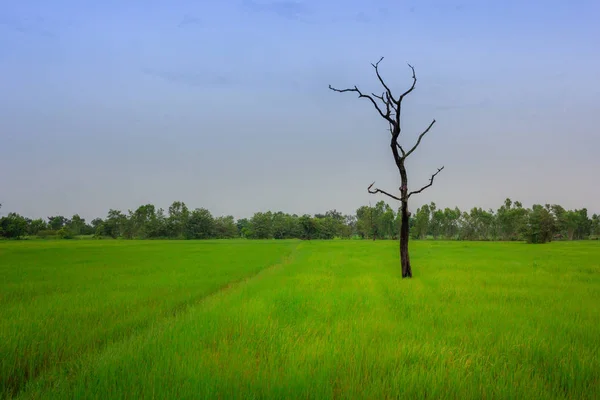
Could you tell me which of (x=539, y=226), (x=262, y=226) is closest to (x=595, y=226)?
(x=539, y=226)

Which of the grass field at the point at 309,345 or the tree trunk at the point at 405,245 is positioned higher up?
the tree trunk at the point at 405,245

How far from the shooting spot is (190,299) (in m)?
9.34

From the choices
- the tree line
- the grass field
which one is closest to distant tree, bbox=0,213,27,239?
the tree line

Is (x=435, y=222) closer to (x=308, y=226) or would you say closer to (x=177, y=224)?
(x=308, y=226)

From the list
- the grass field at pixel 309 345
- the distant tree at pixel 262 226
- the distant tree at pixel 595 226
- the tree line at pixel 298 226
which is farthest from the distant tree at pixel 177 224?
the distant tree at pixel 595 226

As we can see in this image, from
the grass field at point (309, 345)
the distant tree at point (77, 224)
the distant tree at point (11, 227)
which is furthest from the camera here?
the distant tree at point (77, 224)

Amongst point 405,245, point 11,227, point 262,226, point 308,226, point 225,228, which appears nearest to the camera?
point 405,245

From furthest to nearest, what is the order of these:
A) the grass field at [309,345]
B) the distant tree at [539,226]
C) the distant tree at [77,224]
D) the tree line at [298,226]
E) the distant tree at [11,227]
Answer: the distant tree at [77,224], the tree line at [298,226], the distant tree at [11,227], the distant tree at [539,226], the grass field at [309,345]

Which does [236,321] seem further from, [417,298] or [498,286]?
[498,286]

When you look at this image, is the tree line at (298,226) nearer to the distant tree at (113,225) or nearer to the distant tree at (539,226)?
the distant tree at (113,225)

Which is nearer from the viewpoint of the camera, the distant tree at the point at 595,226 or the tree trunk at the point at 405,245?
the tree trunk at the point at 405,245

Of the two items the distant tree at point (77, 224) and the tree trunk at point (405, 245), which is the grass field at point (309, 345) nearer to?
the tree trunk at point (405, 245)

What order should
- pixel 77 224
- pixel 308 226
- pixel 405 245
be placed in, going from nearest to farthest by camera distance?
pixel 405 245, pixel 308 226, pixel 77 224

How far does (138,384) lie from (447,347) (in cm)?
414
